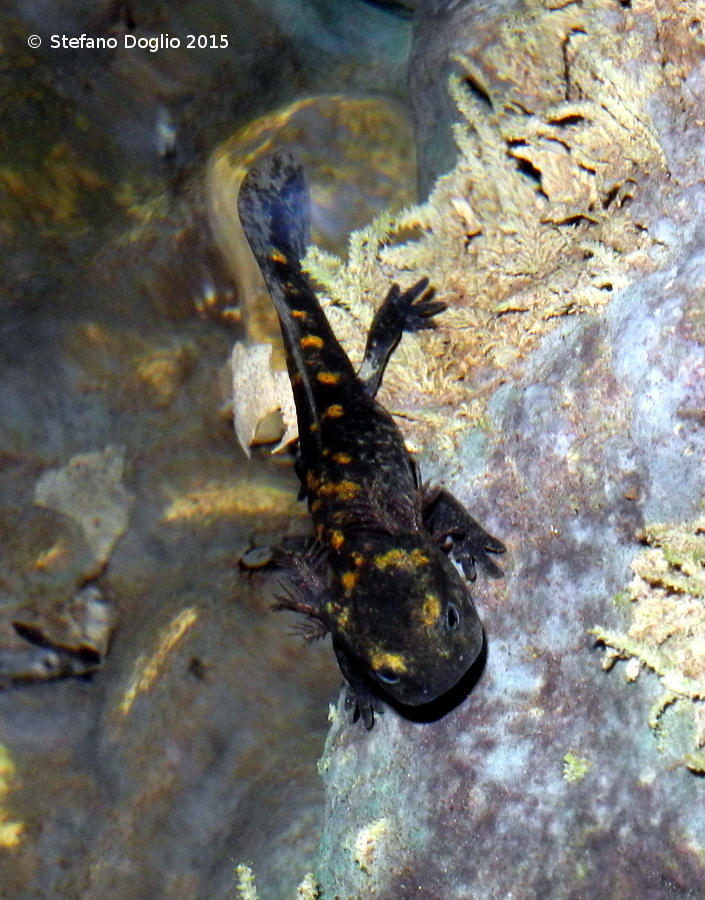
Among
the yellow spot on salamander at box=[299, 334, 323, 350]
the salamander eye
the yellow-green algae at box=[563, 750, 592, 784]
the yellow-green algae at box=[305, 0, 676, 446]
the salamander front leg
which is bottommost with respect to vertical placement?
the salamander front leg

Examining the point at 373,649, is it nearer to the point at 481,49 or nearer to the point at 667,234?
the point at 667,234

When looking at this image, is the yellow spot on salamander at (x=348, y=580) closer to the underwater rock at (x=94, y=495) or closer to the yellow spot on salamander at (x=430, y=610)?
the yellow spot on salamander at (x=430, y=610)

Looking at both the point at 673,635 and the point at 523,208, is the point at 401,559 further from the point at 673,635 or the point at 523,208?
the point at 523,208

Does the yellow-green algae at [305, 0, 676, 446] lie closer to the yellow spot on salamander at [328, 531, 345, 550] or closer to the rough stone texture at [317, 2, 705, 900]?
the rough stone texture at [317, 2, 705, 900]

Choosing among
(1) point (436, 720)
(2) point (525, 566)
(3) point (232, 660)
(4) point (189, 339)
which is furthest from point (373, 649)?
(4) point (189, 339)

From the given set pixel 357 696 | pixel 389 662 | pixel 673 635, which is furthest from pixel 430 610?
pixel 673 635

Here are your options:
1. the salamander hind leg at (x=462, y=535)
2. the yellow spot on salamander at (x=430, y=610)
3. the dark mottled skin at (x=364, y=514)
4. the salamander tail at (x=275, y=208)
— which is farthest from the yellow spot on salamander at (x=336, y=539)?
the salamander tail at (x=275, y=208)

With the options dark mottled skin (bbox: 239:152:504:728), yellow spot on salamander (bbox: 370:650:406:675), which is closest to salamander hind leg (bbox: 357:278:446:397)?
dark mottled skin (bbox: 239:152:504:728)
